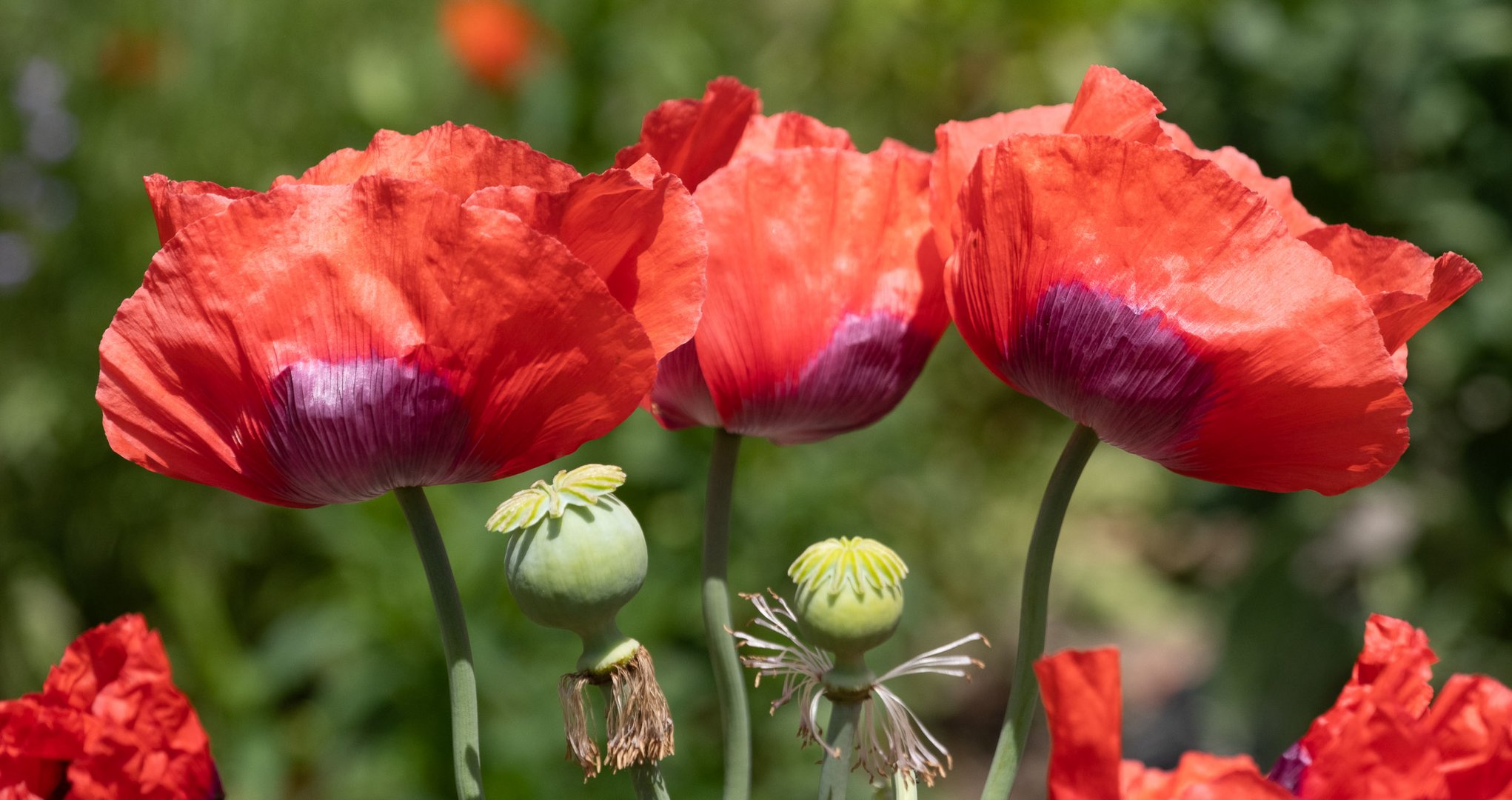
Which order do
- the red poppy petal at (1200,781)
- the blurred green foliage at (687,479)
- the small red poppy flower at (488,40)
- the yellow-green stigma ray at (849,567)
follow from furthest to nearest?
the small red poppy flower at (488,40), the blurred green foliage at (687,479), the yellow-green stigma ray at (849,567), the red poppy petal at (1200,781)

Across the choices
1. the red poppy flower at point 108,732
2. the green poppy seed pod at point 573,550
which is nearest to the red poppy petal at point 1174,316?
the green poppy seed pod at point 573,550

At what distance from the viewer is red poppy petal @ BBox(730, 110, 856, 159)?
2.81 feet

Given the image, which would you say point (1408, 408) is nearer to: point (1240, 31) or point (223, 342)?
point (223, 342)

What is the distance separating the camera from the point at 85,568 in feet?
11.4

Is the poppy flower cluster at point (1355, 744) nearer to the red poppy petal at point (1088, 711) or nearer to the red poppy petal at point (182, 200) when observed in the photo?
the red poppy petal at point (1088, 711)

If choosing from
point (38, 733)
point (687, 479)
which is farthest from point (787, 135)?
point (687, 479)

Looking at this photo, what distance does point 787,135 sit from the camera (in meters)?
0.86

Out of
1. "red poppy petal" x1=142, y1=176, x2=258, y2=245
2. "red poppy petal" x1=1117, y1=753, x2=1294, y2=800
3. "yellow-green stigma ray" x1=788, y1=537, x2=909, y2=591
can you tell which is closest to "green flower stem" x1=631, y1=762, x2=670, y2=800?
"yellow-green stigma ray" x1=788, y1=537, x2=909, y2=591

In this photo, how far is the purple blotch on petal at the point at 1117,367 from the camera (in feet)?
2.33

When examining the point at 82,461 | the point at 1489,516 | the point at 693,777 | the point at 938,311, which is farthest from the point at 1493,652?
the point at 82,461

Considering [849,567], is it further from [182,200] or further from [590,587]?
[182,200]

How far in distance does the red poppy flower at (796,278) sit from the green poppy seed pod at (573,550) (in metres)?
0.13

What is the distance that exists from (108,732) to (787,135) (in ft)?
1.66

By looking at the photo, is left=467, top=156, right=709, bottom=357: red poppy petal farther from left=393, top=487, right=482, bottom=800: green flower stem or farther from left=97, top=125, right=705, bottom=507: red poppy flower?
left=393, top=487, right=482, bottom=800: green flower stem
